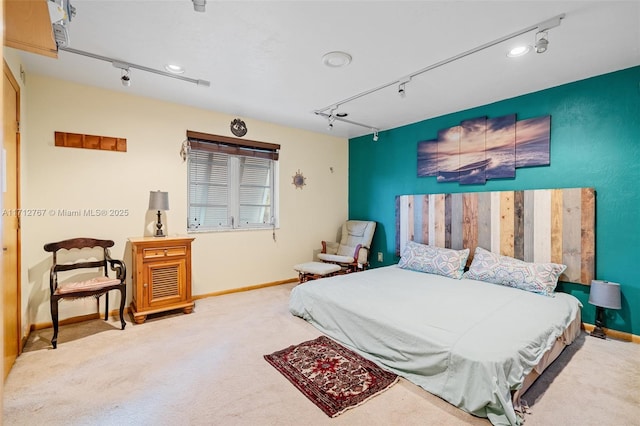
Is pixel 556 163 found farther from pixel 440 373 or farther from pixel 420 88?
pixel 440 373

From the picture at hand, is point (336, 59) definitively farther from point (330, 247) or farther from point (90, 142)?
point (330, 247)

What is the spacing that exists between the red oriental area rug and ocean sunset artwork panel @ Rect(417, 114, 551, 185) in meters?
2.73

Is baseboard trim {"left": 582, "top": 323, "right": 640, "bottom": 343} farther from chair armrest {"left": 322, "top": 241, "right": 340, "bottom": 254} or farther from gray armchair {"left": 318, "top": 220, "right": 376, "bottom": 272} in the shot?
chair armrest {"left": 322, "top": 241, "right": 340, "bottom": 254}

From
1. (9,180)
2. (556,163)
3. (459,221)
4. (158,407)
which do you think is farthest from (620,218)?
(9,180)

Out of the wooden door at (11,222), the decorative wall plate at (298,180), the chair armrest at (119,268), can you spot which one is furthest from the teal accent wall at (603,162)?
the wooden door at (11,222)

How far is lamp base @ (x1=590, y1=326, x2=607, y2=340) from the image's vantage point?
2.94 metres

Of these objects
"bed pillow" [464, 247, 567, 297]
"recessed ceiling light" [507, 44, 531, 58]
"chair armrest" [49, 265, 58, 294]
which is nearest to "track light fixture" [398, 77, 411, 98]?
"recessed ceiling light" [507, 44, 531, 58]

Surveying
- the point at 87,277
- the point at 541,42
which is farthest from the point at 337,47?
the point at 87,277

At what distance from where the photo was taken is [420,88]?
132 inches

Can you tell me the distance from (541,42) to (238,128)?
11.5ft

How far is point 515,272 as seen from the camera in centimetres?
323

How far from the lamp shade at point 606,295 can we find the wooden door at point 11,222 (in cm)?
486

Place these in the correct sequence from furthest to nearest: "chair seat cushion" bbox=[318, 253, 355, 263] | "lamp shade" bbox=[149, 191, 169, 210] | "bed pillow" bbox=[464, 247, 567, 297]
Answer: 1. "chair seat cushion" bbox=[318, 253, 355, 263]
2. "lamp shade" bbox=[149, 191, 169, 210]
3. "bed pillow" bbox=[464, 247, 567, 297]

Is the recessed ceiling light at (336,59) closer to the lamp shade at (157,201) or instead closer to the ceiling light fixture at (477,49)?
the ceiling light fixture at (477,49)
